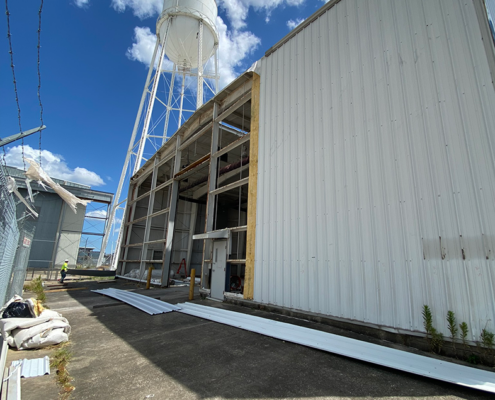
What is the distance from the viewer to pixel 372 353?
4.25 metres

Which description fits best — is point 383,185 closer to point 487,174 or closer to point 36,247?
point 487,174

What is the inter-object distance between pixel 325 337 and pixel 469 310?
8.39ft

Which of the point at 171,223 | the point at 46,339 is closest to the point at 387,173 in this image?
the point at 46,339

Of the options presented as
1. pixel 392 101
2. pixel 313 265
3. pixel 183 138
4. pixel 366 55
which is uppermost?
pixel 183 138

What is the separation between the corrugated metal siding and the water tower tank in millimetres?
19475

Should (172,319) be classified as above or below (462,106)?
below

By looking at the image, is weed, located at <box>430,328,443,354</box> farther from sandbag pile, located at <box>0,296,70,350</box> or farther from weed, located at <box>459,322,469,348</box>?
sandbag pile, located at <box>0,296,70,350</box>

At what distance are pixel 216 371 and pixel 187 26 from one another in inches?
1074

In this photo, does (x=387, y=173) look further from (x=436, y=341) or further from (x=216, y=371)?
(x=216, y=371)

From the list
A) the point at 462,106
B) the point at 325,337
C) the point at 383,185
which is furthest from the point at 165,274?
the point at 462,106

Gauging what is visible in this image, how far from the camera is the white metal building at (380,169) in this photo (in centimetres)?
463

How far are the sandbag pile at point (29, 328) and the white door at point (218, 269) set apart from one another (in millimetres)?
5483

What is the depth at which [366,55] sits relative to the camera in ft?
21.5

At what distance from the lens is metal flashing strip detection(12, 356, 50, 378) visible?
3.77 metres
